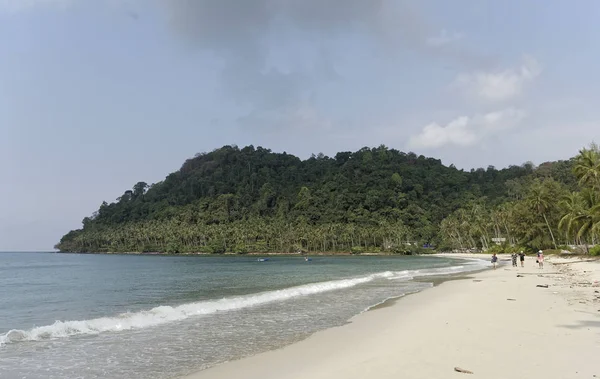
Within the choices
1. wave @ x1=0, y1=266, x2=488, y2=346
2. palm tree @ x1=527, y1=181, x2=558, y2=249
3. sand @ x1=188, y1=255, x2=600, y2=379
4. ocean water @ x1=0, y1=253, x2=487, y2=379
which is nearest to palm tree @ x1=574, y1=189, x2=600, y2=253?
palm tree @ x1=527, y1=181, x2=558, y2=249

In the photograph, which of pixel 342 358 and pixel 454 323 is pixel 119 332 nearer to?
pixel 342 358

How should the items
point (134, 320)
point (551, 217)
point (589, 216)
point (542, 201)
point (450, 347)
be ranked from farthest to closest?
point (551, 217) < point (542, 201) < point (589, 216) < point (134, 320) < point (450, 347)

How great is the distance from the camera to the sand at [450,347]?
26.3 ft

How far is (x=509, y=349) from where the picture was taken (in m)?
9.41

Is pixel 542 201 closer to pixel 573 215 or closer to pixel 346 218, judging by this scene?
pixel 573 215

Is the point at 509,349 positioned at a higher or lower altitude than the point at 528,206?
lower

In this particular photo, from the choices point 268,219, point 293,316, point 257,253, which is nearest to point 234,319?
point 293,316

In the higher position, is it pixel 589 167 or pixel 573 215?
pixel 589 167

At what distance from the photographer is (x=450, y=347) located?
32.5 feet

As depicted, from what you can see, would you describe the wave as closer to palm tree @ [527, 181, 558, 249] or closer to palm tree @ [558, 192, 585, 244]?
palm tree @ [558, 192, 585, 244]

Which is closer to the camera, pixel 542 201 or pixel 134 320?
pixel 134 320

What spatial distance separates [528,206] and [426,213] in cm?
9433

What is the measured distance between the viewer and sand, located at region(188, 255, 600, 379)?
803 centimetres

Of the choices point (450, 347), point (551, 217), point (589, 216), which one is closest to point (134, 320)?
point (450, 347)
